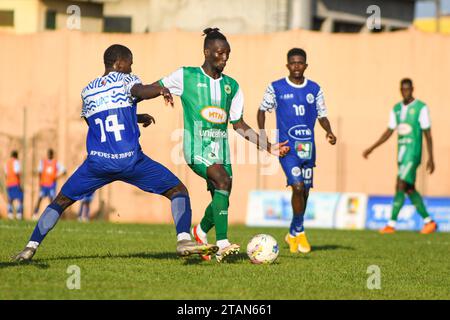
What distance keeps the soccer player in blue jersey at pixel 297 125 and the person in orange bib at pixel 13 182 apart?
1415cm

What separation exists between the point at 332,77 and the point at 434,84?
257 cm

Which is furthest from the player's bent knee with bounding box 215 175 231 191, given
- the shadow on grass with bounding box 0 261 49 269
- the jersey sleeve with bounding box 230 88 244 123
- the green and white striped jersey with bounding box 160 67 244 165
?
the shadow on grass with bounding box 0 261 49 269

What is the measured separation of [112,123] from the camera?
10328 millimetres

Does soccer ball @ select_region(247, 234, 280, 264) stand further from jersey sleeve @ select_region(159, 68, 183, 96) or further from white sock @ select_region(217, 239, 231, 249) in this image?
jersey sleeve @ select_region(159, 68, 183, 96)

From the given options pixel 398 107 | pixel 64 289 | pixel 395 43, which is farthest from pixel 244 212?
pixel 64 289

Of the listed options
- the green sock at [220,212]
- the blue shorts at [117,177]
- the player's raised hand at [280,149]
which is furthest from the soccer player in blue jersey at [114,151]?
the player's raised hand at [280,149]

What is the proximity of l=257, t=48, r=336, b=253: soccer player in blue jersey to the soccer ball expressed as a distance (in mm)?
2535

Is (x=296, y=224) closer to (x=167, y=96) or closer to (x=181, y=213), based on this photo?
(x=181, y=213)

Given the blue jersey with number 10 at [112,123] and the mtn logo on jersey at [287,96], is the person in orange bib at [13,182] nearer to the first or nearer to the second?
the mtn logo on jersey at [287,96]

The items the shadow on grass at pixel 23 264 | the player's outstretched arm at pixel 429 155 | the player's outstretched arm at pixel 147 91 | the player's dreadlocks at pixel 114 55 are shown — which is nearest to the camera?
the player's outstretched arm at pixel 147 91

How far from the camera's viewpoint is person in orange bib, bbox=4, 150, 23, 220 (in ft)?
87.8

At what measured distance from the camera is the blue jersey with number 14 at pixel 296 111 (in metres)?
13.7

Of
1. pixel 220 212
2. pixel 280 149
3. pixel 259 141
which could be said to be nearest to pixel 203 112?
pixel 259 141

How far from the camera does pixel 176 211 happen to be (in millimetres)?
10609
